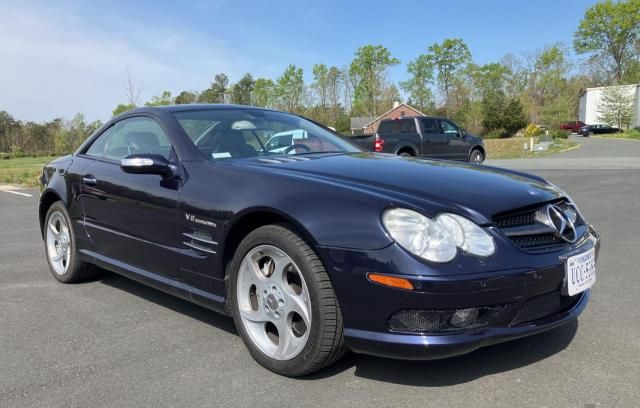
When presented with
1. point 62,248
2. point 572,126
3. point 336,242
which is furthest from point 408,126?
point 572,126

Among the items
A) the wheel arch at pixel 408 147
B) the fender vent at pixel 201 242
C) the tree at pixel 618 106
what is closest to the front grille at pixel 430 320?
the fender vent at pixel 201 242

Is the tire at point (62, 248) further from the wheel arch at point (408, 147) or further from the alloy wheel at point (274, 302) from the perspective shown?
the wheel arch at point (408, 147)

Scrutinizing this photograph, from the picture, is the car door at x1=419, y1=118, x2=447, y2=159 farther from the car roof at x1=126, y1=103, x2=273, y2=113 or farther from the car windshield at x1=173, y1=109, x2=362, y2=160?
the car roof at x1=126, y1=103, x2=273, y2=113

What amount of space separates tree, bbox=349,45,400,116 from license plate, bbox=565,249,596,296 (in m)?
76.0

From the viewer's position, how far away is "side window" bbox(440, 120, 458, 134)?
55.1ft

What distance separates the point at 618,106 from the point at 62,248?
6599 cm

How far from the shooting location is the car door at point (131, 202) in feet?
10.8

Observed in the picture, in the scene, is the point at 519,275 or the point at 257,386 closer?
the point at 519,275

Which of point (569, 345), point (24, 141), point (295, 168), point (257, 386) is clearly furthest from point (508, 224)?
point (24, 141)

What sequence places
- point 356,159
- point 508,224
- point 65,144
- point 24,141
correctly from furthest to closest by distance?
point 24,141 → point 65,144 → point 356,159 → point 508,224

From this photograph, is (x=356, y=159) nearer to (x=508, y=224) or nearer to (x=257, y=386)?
(x=508, y=224)

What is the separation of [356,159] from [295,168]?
1.99ft

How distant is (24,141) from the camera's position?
75.7m

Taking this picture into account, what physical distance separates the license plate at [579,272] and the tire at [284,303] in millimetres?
1092
